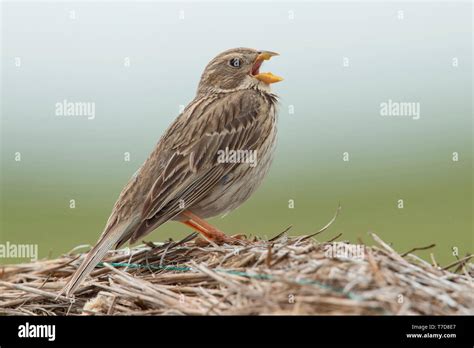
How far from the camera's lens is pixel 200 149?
7238 mm

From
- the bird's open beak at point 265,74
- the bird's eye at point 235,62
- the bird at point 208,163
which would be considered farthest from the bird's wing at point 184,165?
the bird's eye at point 235,62

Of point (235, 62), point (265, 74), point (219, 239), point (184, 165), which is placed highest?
point (235, 62)

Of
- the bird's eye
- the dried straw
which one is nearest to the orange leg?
the dried straw

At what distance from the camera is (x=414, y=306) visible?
5.08 m

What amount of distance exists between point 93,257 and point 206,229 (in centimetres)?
113

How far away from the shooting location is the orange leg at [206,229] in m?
6.95

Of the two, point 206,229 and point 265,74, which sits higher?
point 265,74

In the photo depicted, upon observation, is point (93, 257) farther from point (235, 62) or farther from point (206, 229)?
point (235, 62)

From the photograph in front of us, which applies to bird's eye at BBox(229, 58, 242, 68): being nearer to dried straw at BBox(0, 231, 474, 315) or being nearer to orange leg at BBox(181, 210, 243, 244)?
orange leg at BBox(181, 210, 243, 244)

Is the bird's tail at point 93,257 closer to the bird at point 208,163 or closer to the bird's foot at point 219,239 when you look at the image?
the bird at point 208,163

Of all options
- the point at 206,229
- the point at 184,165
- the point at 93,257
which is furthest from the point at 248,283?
the point at 184,165

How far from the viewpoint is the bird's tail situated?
6152 millimetres

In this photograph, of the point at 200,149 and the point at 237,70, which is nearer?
the point at 200,149

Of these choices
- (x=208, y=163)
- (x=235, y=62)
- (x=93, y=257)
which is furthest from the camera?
(x=235, y=62)
